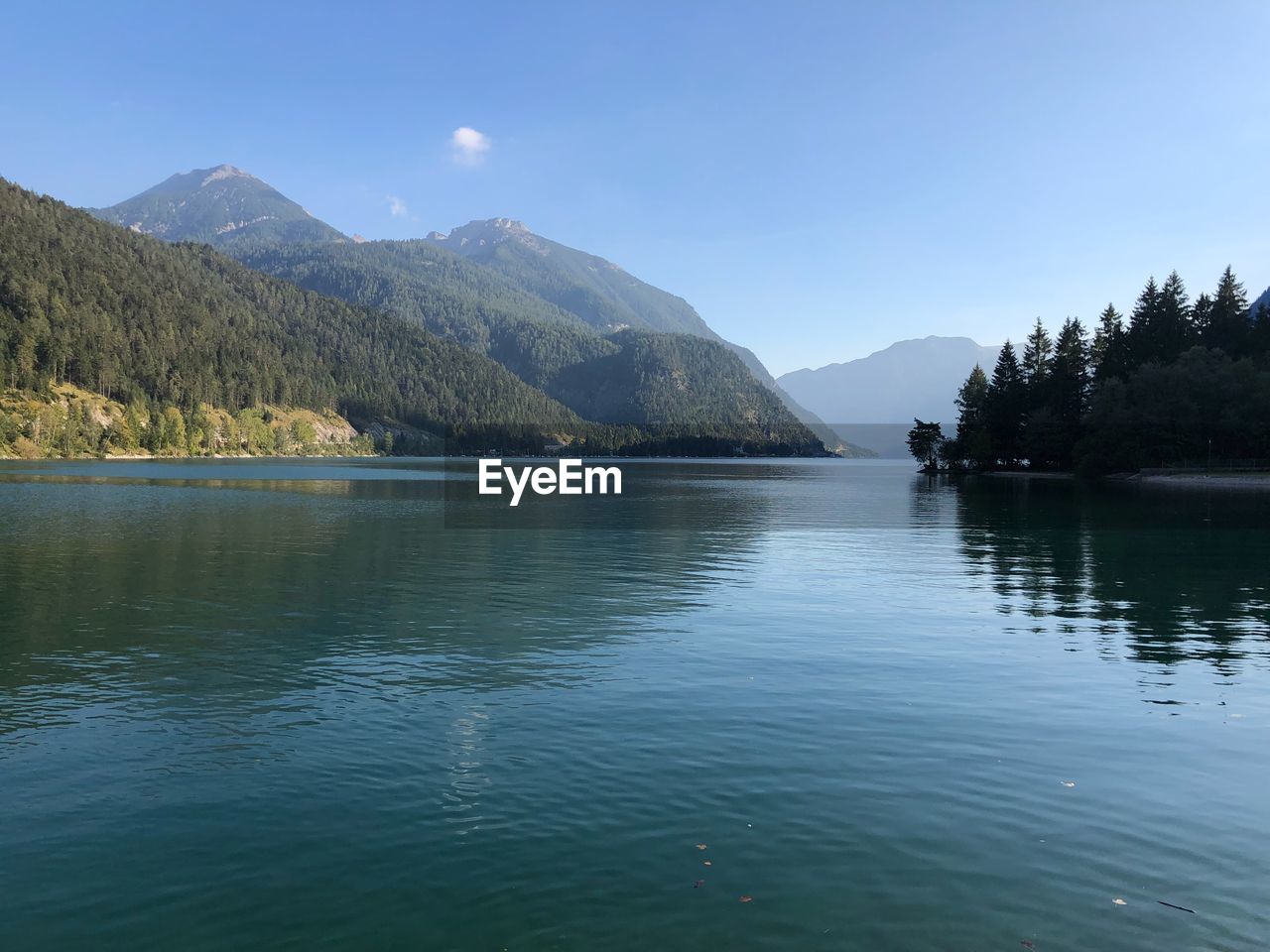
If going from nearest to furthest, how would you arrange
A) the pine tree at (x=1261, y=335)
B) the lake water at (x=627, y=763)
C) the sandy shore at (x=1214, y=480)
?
the lake water at (x=627, y=763) → the sandy shore at (x=1214, y=480) → the pine tree at (x=1261, y=335)

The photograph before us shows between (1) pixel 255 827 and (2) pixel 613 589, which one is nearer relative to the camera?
(1) pixel 255 827

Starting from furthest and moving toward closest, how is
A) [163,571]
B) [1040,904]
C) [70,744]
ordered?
[163,571], [70,744], [1040,904]

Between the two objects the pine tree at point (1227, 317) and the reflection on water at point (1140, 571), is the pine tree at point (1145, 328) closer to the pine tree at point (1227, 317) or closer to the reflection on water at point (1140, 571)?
the pine tree at point (1227, 317)

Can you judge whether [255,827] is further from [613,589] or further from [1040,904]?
[613,589]

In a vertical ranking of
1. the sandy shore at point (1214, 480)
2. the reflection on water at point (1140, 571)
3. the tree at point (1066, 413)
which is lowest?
the reflection on water at point (1140, 571)

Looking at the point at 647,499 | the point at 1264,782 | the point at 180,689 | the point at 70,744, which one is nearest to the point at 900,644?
the point at 1264,782

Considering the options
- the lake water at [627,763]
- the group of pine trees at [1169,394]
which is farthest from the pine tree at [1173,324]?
the lake water at [627,763]

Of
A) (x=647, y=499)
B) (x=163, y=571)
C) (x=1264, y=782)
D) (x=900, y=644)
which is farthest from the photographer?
(x=647, y=499)

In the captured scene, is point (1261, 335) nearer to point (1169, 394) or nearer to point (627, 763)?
point (1169, 394)
